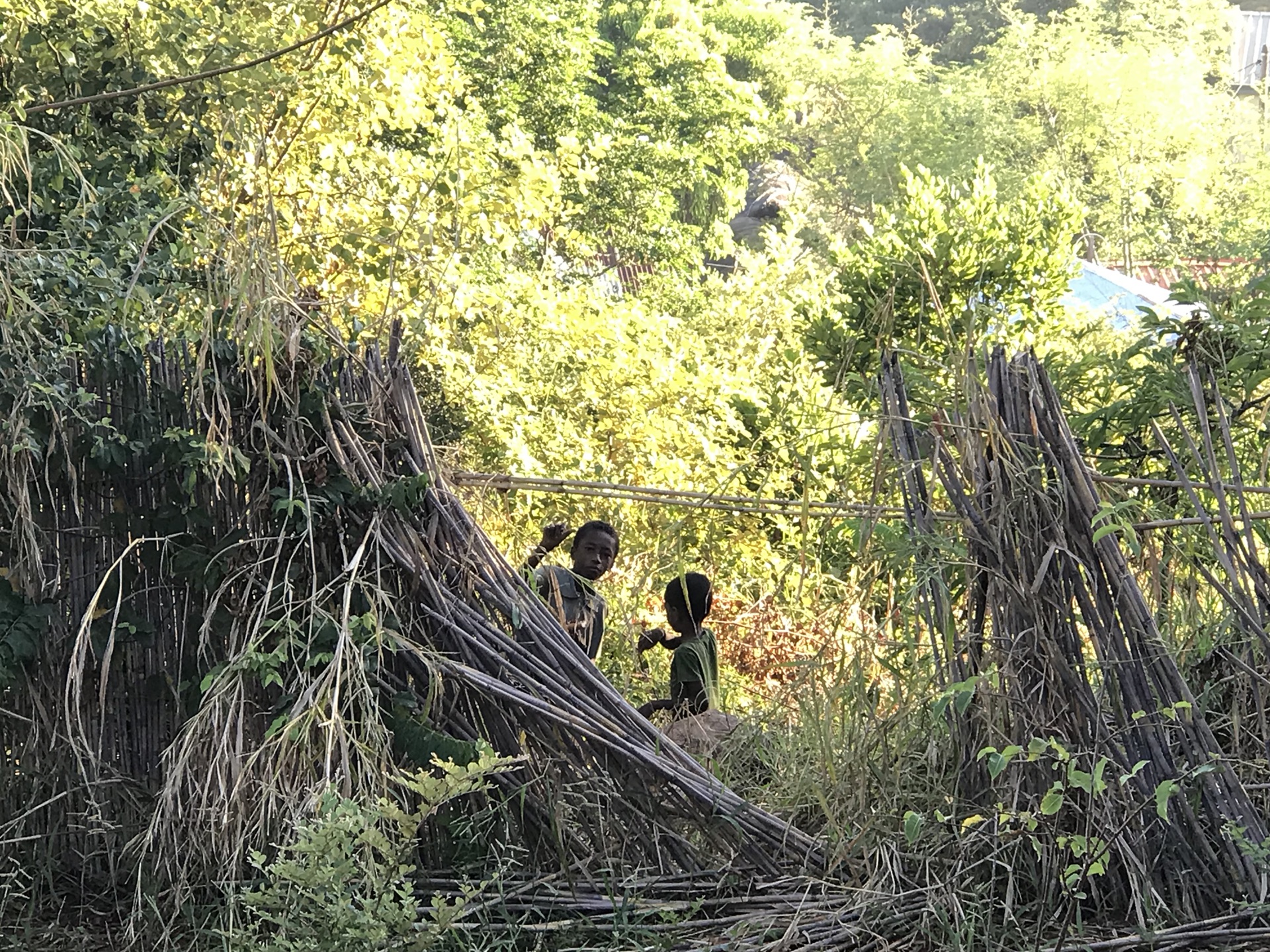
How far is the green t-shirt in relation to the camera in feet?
16.3

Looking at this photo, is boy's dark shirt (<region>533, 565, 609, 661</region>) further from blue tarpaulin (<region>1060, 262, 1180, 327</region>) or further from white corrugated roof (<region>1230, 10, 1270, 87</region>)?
white corrugated roof (<region>1230, 10, 1270, 87</region>)

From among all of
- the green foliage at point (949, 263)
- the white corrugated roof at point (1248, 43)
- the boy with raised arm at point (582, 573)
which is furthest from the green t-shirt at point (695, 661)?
the white corrugated roof at point (1248, 43)

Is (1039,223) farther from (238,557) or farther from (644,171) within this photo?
(644,171)

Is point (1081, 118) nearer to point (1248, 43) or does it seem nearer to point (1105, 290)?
point (1248, 43)

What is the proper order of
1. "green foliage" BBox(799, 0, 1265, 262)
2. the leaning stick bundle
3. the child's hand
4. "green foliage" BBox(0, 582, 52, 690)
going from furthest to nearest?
"green foliage" BBox(799, 0, 1265, 262), the child's hand, "green foliage" BBox(0, 582, 52, 690), the leaning stick bundle

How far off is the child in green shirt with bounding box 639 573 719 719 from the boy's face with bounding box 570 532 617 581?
0.29 meters

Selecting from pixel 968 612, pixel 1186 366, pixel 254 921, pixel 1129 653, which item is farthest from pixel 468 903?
pixel 1186 366

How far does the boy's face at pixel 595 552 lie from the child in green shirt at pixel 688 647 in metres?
0.29

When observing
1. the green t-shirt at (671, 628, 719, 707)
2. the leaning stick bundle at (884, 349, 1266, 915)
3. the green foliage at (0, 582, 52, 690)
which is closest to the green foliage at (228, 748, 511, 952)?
the green foliage at (0, 582, 52, 690)

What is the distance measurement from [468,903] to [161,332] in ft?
5.90

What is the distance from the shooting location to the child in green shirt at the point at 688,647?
16.6 ft

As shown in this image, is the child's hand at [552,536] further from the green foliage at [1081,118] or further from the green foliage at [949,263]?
the green foliage at [1081,118]

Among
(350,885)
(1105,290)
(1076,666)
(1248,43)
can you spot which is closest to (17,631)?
(350,885)

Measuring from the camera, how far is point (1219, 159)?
3200cm
